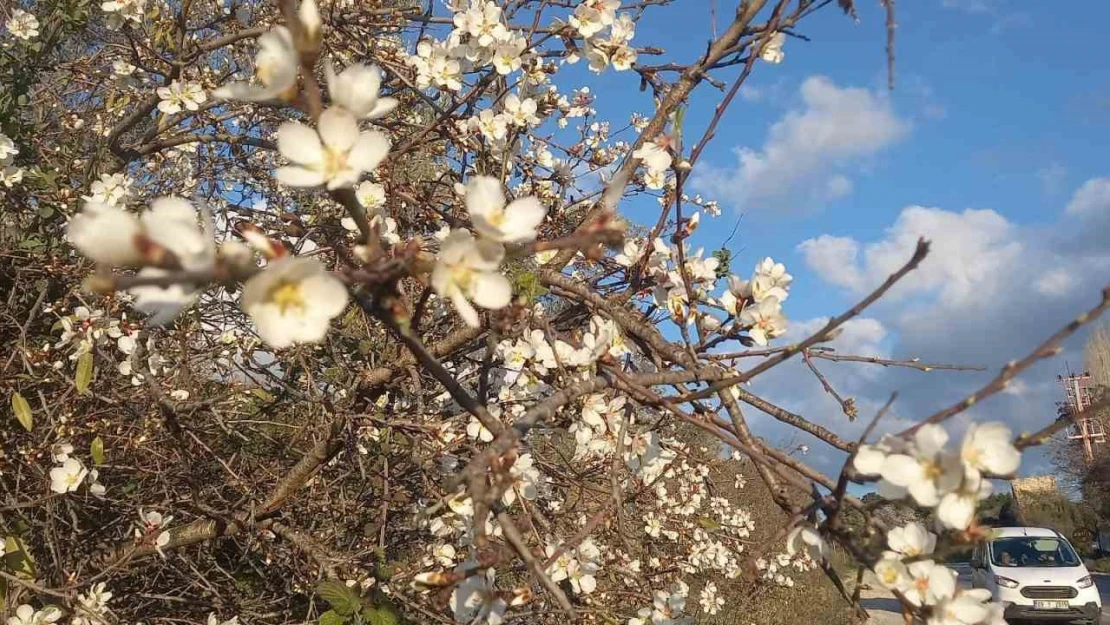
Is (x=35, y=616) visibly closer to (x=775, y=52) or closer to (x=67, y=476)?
(x=67, y=476)

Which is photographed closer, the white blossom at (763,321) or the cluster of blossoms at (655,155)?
the white blossom at (763,321)

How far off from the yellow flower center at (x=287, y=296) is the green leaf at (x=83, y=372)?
1.73 meters

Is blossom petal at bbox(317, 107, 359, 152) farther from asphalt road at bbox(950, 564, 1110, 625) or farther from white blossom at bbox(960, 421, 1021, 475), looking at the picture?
asphalt road at bbox(950, 564, 1110, 625)

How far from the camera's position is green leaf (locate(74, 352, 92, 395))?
2203 mm

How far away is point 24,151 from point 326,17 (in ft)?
4.17

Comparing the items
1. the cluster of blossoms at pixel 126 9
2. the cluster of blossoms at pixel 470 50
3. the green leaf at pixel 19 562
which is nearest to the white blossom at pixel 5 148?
the cluster of blossoms at pixel 126 9

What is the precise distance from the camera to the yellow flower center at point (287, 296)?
82cm

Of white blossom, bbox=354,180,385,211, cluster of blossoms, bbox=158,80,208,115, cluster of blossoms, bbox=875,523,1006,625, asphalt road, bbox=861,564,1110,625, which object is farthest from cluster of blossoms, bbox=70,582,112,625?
asphalt road, bbox=861,564,1110,625

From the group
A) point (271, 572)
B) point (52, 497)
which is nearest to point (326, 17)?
point (52, 497)

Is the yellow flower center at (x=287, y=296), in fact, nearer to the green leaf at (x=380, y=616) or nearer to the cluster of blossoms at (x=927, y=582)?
the cluster of blossoms at (x=927, y=582)

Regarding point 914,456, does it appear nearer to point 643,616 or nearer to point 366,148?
point 366,148

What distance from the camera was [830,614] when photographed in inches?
452

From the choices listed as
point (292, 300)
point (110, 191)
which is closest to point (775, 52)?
point (292, 300)

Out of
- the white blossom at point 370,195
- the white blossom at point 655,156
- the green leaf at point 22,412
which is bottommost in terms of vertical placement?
the green leaf at point 22,412
